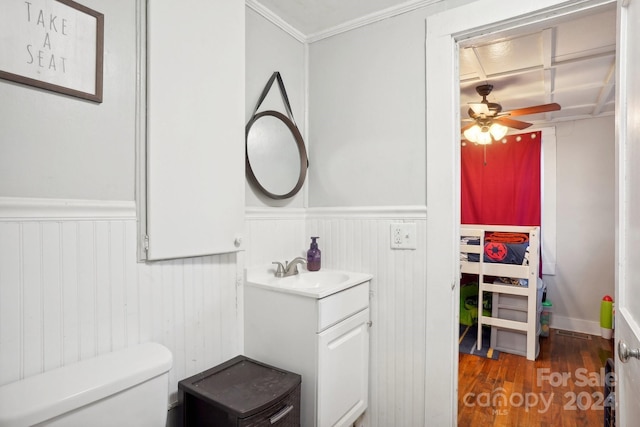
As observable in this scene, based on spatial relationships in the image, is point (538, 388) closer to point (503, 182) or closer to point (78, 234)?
point (503, 182)

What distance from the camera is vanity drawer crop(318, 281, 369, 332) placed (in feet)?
4.61

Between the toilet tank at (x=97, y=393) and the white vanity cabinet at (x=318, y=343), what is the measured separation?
1.62 ft

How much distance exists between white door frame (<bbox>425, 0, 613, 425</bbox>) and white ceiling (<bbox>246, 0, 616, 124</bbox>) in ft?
0.47

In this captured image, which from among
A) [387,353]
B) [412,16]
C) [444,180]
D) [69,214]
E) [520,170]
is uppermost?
[412,16]

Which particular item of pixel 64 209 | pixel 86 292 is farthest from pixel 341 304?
pixel 64 209

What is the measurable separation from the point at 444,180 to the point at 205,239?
1087mm

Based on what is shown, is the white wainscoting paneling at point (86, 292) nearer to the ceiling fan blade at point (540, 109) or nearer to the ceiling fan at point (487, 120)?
the ceiling fan at point (487, 120)

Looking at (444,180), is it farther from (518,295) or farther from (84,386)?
(518,295)

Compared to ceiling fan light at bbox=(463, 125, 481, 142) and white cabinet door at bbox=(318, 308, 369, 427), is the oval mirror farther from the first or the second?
ceiling fan light at bbox=(463, 125, 481, 142)

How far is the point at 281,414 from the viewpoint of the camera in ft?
3.97

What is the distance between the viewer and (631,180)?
91cm

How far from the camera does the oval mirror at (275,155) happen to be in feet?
5.51

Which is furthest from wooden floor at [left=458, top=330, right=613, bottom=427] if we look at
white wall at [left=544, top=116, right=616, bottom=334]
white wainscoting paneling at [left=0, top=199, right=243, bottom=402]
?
white wainscoting paneling at [left=0, top=199, right=243, bottom=402]

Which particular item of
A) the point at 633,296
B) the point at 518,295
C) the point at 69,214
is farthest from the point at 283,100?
the point at 518,295
